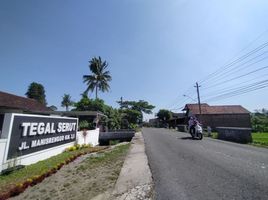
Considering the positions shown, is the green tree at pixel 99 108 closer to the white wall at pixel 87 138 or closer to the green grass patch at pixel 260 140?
the white wall at pixel 87 138

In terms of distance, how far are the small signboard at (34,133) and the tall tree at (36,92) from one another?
203 feet

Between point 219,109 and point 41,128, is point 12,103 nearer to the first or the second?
point 41,128

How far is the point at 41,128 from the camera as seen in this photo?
11.1 metres

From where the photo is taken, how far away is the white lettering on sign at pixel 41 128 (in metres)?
9.65

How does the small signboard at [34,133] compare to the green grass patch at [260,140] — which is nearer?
the small signboard at [34,133]

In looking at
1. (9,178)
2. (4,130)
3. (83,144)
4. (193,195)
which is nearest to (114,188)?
(193,195)

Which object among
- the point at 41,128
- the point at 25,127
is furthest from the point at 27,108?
the point at 25,127

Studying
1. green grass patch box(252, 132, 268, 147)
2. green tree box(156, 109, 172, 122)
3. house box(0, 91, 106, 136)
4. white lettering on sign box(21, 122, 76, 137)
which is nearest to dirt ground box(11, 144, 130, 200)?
white lettering on sign box(21, 122, 76, 137)

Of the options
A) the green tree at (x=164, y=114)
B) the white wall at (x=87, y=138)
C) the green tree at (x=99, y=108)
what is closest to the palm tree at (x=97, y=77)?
the green tree at (x=99, y=108)

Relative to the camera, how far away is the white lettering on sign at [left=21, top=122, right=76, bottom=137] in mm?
9653

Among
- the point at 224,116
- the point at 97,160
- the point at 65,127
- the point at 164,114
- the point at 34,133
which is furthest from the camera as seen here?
the point at 164,114

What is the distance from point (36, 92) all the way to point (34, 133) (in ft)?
219

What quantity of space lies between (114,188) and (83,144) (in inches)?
→ 533

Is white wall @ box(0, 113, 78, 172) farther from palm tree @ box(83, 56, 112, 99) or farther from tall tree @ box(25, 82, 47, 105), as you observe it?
tall tree @ box(25, 82, 47, 105)
